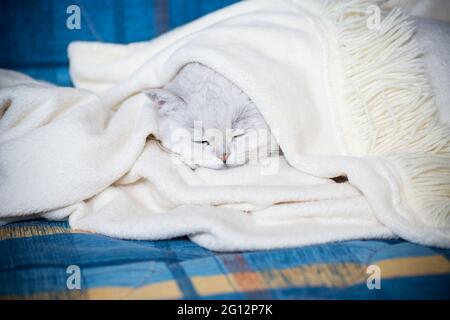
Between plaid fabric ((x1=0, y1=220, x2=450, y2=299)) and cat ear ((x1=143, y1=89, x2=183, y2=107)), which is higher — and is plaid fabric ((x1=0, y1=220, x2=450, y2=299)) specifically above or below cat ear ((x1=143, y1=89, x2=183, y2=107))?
below

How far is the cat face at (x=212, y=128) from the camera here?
1.17 m

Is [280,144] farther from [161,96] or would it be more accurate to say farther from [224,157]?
[161,96]

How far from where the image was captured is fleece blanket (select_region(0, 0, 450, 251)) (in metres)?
0.99

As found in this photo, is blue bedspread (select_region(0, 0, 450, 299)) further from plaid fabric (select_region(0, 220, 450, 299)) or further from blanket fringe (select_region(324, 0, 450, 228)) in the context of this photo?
blanket fringe (select_region(324, 0, 450, 228))

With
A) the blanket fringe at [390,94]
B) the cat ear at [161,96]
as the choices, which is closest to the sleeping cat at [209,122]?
the cat ear at [161,96]

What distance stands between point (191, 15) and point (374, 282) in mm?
1177

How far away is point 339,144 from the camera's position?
118 centimetres

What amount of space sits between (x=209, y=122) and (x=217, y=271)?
482 mm

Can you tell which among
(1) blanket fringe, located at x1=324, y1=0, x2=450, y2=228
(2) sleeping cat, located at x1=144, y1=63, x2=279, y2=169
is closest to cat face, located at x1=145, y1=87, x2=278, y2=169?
(2) sleeping cat, located at x1=144, y1=63, x2=279, y2=169

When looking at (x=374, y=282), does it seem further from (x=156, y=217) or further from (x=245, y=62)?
(x=245, y=62)

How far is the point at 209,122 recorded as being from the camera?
1.23 meters

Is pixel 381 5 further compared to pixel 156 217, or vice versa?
pixel 381 5

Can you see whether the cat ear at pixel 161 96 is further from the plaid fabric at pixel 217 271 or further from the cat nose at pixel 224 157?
the plaid fabric at pixel 217 271

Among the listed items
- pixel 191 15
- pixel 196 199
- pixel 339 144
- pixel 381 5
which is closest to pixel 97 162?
pixel 196 199
